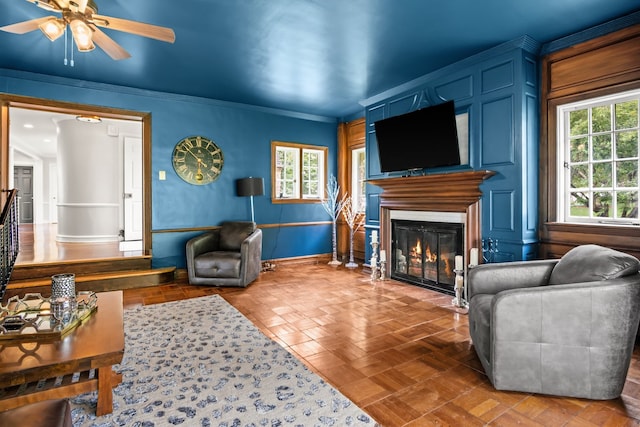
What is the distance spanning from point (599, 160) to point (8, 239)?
5.59 meters

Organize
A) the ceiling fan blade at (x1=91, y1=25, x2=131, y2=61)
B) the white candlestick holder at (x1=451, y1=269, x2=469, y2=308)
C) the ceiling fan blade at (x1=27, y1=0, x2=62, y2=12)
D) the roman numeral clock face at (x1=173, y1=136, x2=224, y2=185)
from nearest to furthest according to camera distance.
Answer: the ceiling fan blade at (x1=27, y1=0, x2=62, y2=12) → the ceiling fan blade at (x1=91, y1=25, x2=131, y2=61) → the white candlestick holder at (x1=451, y1=269, x2=469, y2=308) → the roman numeral clock face at (x1=173, y1=136, x2=224, y2=185)

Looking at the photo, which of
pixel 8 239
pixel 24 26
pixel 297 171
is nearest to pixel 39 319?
pixel 24 26

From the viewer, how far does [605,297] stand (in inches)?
73.5

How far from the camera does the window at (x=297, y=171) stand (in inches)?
232

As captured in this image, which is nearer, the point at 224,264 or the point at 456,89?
the point at 456,89

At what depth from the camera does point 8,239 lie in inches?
136

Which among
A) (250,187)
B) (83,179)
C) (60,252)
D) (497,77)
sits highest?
(497,77)

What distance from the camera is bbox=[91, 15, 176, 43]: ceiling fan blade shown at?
226 centimetres

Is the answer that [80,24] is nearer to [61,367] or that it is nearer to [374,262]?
[61,367]

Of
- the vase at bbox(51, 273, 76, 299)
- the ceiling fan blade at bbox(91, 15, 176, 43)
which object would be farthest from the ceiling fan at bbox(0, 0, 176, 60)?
the vase at bbox(51, 273, 76, 299)

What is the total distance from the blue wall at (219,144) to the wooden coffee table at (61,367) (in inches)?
127

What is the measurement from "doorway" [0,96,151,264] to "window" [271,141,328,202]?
1.92 m

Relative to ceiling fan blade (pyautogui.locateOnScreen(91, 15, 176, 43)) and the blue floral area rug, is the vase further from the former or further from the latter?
ceiling fan blade (pyautogui.locateOnScreen(91, 15, 176, 43))

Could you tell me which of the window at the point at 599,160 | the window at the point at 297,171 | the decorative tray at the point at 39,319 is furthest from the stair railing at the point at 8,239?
the window at the point at 599,160
